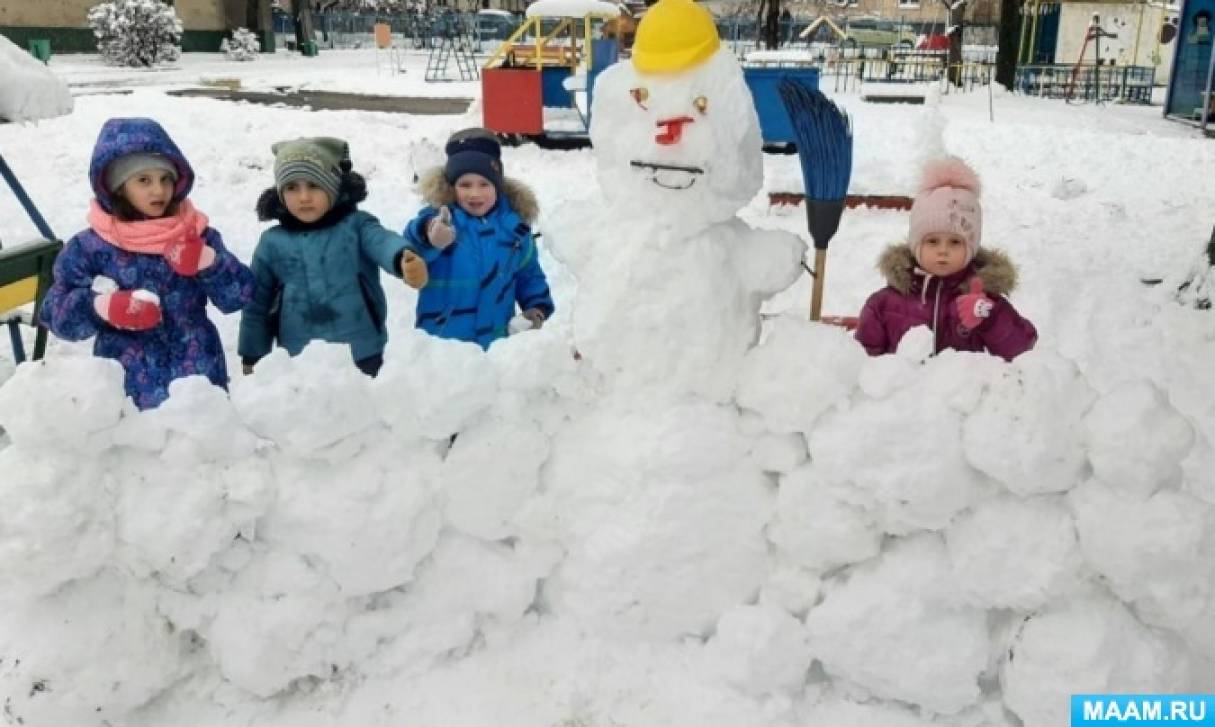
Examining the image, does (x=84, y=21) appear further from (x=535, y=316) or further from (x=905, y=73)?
(x=535, y=316)

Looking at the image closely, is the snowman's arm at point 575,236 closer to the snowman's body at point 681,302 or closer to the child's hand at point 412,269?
the snowman's body at point 681,302

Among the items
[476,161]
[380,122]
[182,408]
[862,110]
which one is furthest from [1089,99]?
[182,408]

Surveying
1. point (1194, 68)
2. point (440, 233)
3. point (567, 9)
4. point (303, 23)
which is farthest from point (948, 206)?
point (303, 23)

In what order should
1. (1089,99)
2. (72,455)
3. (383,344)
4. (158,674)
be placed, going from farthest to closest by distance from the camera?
1. (1089,99)
2. (383,344)
3. (158,674)
4. (72,455)

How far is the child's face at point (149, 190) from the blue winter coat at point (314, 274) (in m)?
0.33

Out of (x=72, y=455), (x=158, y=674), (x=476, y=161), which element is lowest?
(x=158, y=674)

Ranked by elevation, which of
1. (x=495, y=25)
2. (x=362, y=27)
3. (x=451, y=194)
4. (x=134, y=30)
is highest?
(x=362, y=27)

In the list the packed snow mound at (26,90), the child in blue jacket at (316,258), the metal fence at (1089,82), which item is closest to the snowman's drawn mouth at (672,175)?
the child in blue jacket at (316,258)

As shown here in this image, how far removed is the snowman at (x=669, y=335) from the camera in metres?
2.03

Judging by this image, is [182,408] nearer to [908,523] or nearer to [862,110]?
[908,523]

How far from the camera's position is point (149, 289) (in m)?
2.56

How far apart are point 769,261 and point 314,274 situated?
4.88 feet

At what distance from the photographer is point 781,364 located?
2.08 metres

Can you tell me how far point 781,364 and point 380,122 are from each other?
34.8 feet
